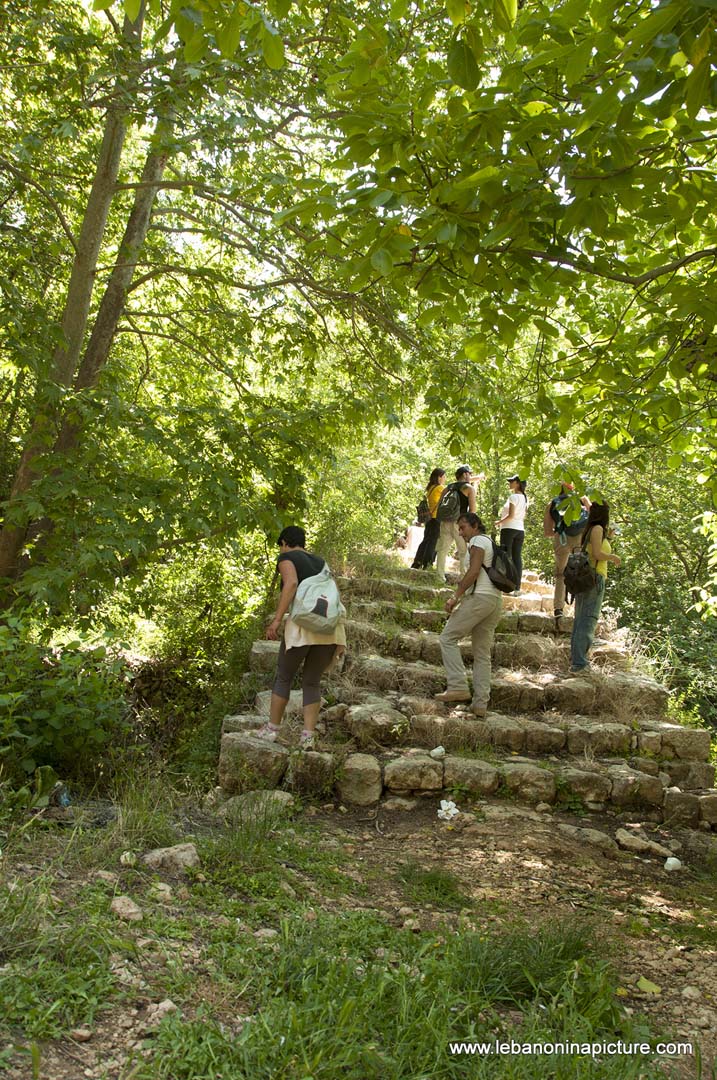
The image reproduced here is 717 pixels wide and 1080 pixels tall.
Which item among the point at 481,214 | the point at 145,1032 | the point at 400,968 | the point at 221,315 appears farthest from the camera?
the point at 221,315

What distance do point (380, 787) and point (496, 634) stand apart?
3637 millimetres

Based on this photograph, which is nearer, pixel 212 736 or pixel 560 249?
pixel 560 249

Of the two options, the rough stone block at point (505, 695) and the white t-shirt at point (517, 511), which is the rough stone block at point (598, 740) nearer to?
the rough stone block at point (505, 695)

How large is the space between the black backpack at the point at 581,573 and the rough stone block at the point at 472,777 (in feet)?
8.50

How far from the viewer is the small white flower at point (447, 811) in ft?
Answer: 18.3

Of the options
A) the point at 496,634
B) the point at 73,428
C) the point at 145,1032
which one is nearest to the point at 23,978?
the point at 145,1032

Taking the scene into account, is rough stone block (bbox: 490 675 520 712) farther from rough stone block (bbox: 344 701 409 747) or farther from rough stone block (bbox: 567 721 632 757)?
rough stone block (bbox: 344 701 409 747)

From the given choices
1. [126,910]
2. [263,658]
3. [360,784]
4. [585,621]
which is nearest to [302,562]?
[360,784]

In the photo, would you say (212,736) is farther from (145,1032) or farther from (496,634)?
(145,1032)

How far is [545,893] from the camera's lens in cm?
441

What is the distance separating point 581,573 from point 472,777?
280 centimetres

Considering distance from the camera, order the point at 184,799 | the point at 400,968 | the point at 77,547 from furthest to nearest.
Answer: the point at 77,547, the point at 184,799, the point at 400,968

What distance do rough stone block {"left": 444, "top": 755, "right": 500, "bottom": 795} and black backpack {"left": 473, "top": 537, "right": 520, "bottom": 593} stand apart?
5.38 ft

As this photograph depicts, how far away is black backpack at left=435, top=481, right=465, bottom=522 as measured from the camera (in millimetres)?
10516
